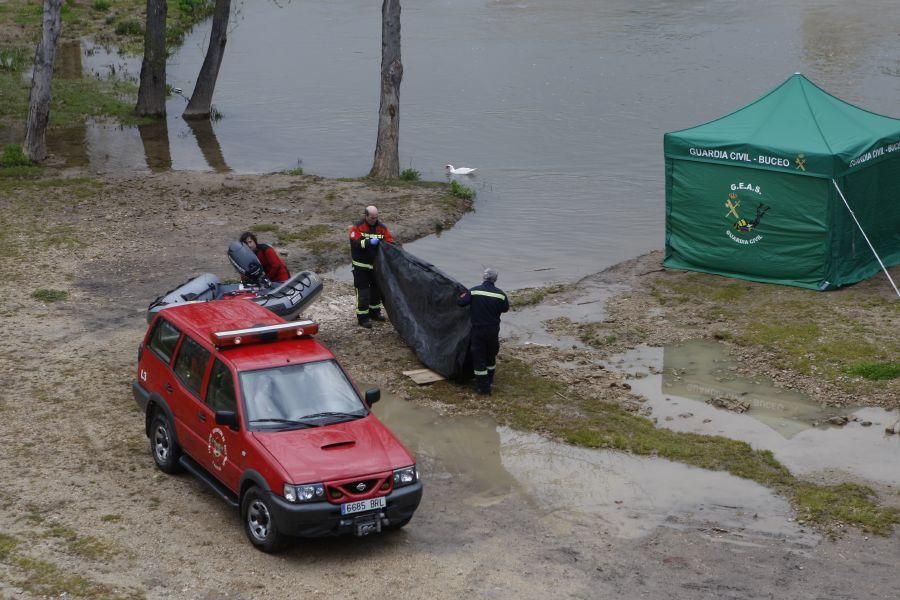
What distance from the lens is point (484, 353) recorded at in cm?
1371

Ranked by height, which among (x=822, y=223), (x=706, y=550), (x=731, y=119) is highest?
(x=731, y=119)

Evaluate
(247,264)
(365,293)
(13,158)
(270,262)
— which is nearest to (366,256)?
(365,293)

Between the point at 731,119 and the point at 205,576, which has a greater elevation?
the point at 731,119

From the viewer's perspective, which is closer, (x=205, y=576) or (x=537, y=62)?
(x=205, y=576)

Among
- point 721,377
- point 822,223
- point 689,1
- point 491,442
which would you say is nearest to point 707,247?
point 822,223

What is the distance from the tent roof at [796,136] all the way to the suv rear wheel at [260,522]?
11.0 m

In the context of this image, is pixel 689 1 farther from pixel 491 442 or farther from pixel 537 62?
pixel 491 442

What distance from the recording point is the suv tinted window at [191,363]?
10.9 m

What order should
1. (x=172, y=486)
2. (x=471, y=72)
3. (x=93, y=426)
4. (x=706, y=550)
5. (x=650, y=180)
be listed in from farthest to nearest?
(x=471, y=72), (x=650, y=180), (x=93, y=426), (x=172, y=486), (x=706, y=550)

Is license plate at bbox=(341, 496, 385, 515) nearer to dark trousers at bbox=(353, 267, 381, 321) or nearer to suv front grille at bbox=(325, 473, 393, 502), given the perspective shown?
suv front grille at bbox=(325, 473, 393, 502)

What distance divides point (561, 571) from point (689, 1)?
45.8m

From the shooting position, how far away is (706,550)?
1026 cm

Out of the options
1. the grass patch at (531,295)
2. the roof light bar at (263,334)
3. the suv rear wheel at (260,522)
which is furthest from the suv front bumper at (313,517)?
the grass patch at (531,295)

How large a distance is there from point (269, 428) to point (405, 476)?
4.22 ft
